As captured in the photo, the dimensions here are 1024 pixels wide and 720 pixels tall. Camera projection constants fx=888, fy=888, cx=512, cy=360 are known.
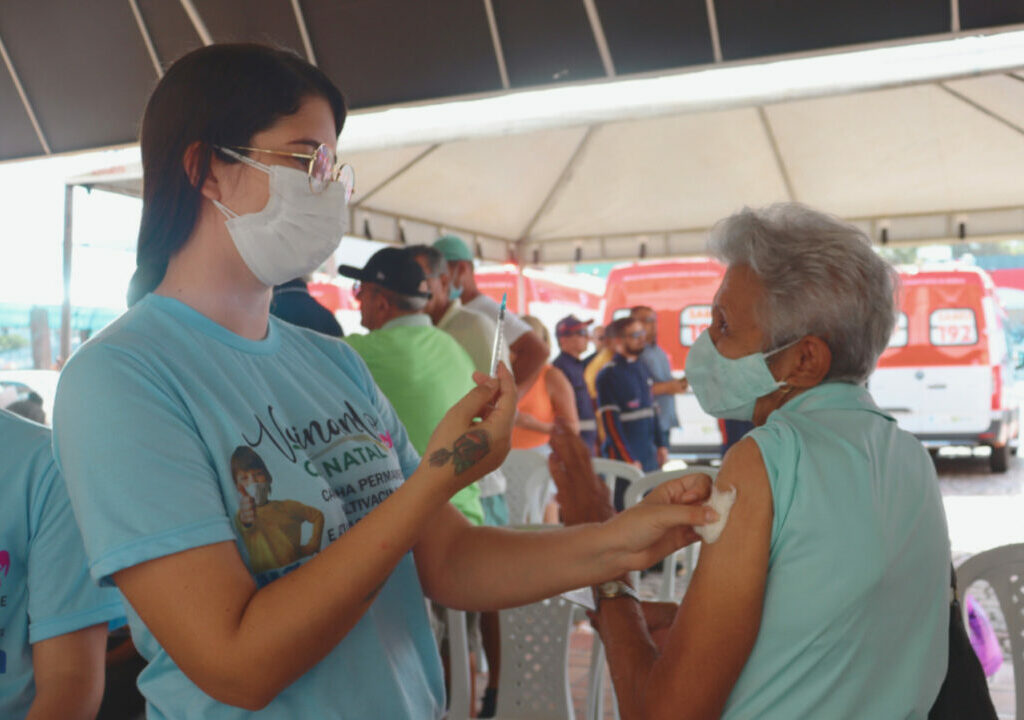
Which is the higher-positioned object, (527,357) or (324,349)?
(324,349)

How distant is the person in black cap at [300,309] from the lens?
3055 mm

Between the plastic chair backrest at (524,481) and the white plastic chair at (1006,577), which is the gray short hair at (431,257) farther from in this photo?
the white plastic chair at (1006,577)

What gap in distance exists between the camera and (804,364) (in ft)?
5.23

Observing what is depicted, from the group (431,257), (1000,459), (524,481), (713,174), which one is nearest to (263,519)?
(431,257)

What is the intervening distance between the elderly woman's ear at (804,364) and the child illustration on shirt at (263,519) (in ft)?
3.10

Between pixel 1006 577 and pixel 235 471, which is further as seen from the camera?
pixel 1006 577

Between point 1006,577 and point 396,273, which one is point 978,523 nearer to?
point 1006,577

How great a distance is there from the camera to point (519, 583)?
1318 millimetres

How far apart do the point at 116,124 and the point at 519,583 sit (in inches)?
210

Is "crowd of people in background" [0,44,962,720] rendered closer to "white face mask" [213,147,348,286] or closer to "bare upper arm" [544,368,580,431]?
"white face mask" [213,147,348,286]

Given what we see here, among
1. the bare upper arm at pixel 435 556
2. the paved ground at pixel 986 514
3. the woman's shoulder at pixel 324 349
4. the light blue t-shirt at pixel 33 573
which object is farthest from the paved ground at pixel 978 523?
the light blue t-shirt at pixel 33 573

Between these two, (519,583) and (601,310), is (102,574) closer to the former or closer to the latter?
(519,583)

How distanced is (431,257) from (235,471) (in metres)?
2.98

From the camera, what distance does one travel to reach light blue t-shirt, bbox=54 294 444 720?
0.92 meters
